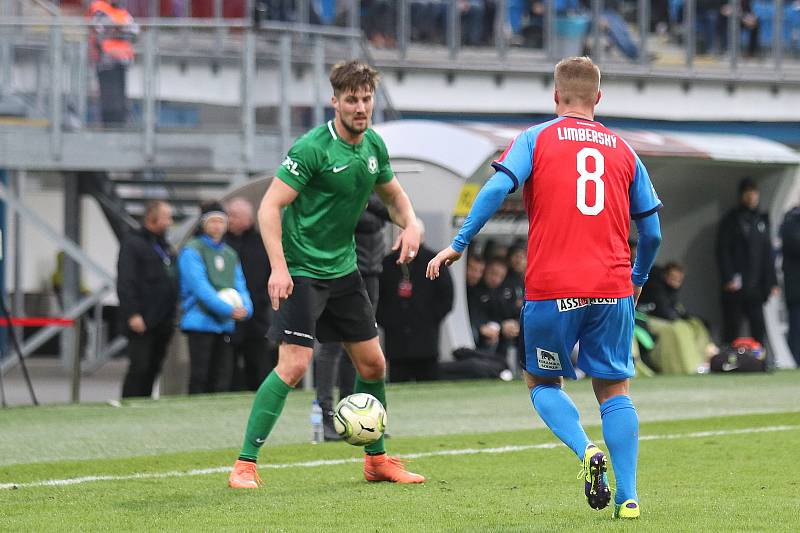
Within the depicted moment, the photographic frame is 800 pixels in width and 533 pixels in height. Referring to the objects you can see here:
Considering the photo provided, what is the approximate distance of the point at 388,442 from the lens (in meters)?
9.83

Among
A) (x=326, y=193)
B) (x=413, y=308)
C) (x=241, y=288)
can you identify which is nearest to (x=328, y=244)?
(x=326, y=193)

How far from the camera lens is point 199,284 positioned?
1307 cm

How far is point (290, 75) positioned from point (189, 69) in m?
1.13

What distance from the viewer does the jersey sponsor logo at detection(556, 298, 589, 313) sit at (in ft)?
20.0

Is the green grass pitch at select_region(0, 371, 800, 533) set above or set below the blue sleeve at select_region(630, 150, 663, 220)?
below

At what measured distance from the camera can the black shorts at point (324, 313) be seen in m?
7.44

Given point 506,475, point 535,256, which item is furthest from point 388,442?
point 535,256

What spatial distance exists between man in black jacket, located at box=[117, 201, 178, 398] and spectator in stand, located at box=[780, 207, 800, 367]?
7.29 m

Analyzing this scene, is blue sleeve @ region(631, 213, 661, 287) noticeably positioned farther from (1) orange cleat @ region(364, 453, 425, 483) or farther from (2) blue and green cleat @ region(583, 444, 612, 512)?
(1) orange cleat @ region(364, 453, 425, 483)

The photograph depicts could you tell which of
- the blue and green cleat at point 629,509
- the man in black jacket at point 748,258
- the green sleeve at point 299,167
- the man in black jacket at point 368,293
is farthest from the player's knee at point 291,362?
the man in black jacket at point 748,258

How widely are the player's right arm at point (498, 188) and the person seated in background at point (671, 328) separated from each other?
1099cm

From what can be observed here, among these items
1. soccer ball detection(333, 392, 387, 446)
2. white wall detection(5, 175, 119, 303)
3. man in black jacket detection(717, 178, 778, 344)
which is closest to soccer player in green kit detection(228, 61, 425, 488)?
soccer ball detection(333, 392, 387, 446)

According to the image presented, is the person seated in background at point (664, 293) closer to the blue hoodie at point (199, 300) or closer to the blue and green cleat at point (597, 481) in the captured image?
the blue hoodie at point (199, 300)

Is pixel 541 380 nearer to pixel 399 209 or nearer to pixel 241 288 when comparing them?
pixel 399 209
